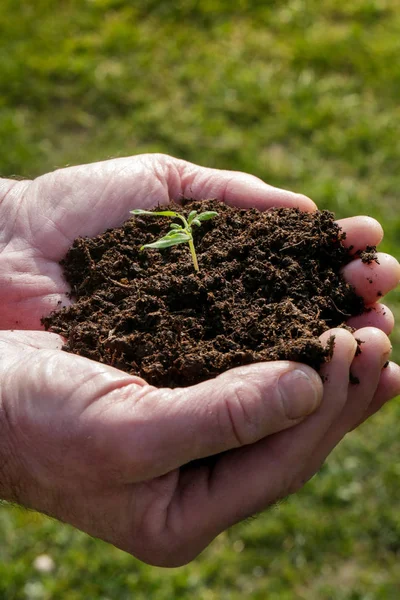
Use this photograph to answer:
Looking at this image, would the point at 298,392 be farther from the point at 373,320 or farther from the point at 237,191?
the point at 237,191

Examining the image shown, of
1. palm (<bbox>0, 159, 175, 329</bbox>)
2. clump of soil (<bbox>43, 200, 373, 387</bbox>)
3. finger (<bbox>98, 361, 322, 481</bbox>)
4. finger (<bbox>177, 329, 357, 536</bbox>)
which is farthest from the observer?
palm (<bbox>0, 159, 175, 329</bbox>)

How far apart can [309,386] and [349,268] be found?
777mm

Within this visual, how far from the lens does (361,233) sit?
2971 millimetres

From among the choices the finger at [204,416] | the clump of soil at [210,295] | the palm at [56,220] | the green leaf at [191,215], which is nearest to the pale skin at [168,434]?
the finger at [204,416]

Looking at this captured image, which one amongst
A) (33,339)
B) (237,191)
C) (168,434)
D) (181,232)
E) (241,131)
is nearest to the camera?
(168,434)

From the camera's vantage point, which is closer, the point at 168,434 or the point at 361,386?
the point at 168,434

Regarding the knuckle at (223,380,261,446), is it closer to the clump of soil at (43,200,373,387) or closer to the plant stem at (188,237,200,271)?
the clump of soil at (43,200,373,387)

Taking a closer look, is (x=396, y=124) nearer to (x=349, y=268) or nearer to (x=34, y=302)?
(x=349, y=268)

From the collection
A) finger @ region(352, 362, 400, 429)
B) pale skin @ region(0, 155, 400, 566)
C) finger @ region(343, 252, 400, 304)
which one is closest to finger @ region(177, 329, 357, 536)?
pale skin @ region(0, 155, 400, 566)

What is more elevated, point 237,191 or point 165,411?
point 237,191

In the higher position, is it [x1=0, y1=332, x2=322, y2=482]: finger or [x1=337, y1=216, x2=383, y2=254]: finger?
[x1=337, y1=216, x2=383, y2=254]: finger

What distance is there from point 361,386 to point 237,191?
3.85 ft

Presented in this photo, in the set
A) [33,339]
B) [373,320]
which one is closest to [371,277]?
[373,320]

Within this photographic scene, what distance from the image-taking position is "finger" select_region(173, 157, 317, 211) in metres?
3.21
